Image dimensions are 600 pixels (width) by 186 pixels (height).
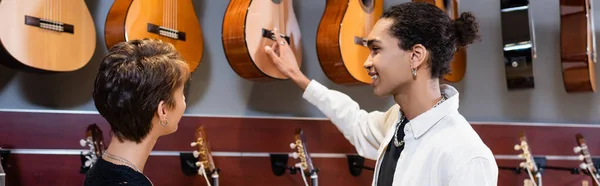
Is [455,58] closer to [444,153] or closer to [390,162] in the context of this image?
[390,162]

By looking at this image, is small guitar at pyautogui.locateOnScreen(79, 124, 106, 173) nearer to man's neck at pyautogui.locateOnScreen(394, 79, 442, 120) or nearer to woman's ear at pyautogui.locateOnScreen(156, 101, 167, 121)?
woman's ear at pyautogui.locateOnScreen(156, 101, 167, 121)

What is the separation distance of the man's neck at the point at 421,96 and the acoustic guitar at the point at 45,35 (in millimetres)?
1350

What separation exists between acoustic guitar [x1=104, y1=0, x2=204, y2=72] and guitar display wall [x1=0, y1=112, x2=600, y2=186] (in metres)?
0.42

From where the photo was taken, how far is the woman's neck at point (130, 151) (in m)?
1.39

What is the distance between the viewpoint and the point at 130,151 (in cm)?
141

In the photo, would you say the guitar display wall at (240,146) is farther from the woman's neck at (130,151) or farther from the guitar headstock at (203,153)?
the woman's neck at (130,151)

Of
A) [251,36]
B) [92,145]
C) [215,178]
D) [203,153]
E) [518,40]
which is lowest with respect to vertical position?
[215,178]

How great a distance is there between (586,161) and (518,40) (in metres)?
0.81

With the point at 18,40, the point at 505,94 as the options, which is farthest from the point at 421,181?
the point at 505,94

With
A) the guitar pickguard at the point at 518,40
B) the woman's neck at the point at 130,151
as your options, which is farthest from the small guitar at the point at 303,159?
the woman's neck at the point at 130,151

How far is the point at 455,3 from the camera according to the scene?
11.6ft

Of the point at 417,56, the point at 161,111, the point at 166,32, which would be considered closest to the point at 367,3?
the point at 166,32

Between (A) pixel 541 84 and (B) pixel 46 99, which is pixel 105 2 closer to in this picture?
(B) pixel 46 99

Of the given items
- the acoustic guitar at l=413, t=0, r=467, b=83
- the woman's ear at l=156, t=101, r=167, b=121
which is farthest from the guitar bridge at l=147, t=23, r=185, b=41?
the acoustic guitar at l=413, t=0, r=467, b=83
